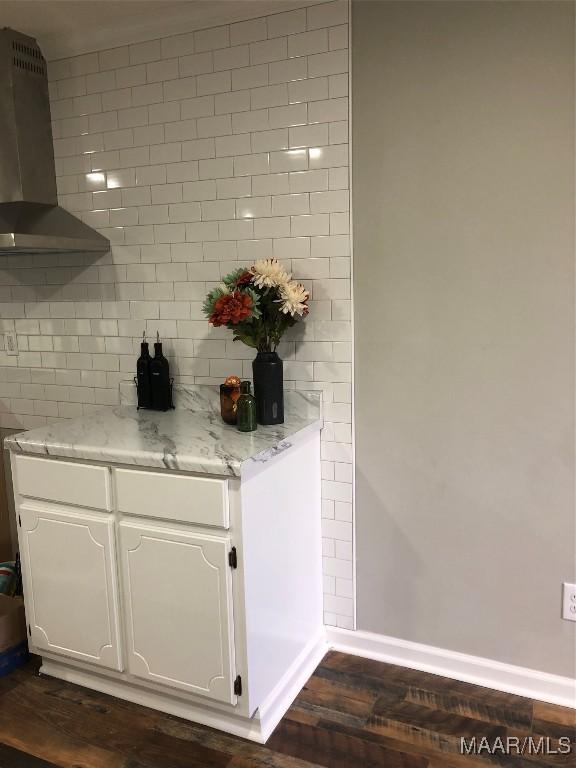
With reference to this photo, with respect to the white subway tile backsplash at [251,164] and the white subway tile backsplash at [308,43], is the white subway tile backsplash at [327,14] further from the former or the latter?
the white subway tile backsplash at [251,164]

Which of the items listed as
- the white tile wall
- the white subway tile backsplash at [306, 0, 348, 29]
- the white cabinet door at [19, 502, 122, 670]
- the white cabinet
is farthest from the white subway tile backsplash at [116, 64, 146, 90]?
the white cabinet door at [19, 502, 122, 670]

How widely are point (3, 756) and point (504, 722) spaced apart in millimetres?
1533

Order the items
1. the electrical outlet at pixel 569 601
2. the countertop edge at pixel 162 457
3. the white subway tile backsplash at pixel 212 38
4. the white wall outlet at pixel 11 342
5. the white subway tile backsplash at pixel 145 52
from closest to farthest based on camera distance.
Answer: the countertop edge at pixel 162 457 < the electrical outlet at pixel 569 601 < the white subway tile backsplash at pixel 212 38 < the white subway tile backsplash at pixel 145 52 < the white wall outlet at pixel 11 342

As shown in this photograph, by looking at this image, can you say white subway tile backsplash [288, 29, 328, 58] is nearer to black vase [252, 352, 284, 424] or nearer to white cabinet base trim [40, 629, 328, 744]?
black vase [252, 352, 284, 424]

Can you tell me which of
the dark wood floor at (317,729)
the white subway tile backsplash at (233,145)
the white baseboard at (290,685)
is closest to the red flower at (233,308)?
the white subway tile backsplash at (233,145)

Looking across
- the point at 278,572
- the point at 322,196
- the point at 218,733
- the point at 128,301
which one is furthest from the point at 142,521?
the point at 322,196

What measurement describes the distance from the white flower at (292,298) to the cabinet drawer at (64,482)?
777mm

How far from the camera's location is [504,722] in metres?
1.97

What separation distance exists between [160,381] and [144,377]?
75 mm

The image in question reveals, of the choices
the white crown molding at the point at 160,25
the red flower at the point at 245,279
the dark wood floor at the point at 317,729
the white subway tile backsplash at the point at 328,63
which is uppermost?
the white crown molding at the point at 160,25

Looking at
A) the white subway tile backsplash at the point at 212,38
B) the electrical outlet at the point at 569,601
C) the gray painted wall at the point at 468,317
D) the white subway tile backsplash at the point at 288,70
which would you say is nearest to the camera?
the gray painted wall at the point at 468,317

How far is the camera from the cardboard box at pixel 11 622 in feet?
7.45

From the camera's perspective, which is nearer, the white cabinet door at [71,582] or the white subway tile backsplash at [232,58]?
the white cabinet door at [71,582]

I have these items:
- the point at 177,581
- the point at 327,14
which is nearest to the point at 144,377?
the point at 177,581
